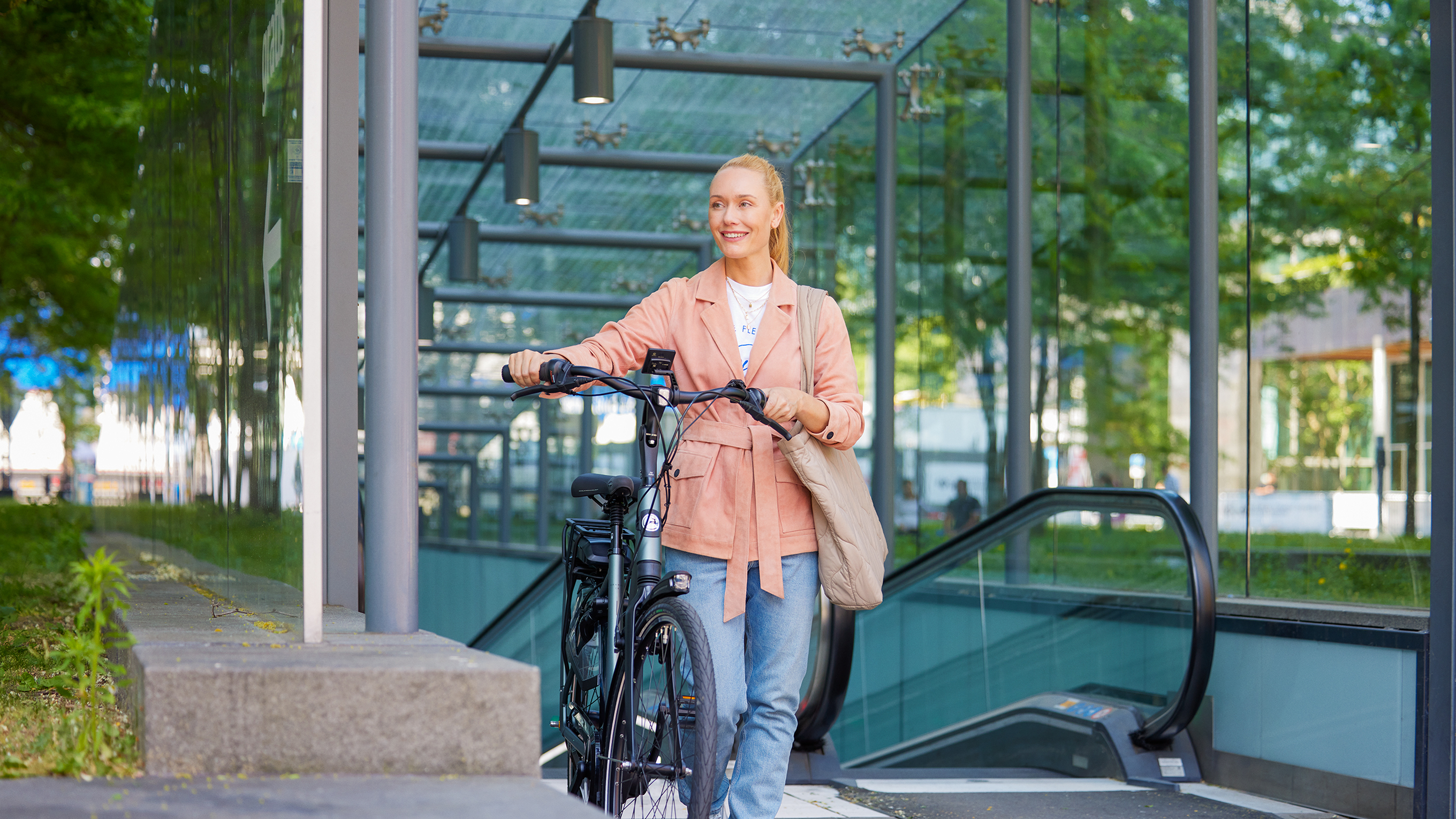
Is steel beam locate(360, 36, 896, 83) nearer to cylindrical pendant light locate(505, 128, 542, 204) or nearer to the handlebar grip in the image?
cylindrical pendant light locate(505, 128, 542, 204)

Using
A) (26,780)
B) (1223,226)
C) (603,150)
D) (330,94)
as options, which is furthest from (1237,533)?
(603,150)

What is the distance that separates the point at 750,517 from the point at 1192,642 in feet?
8.94

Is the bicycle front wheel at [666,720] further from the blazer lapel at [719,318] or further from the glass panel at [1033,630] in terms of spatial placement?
the glass panel at [1033,630]

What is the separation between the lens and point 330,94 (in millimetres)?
5246

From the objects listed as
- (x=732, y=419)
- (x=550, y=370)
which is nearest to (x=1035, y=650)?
(x=732, y=419)

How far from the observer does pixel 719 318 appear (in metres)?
3.74

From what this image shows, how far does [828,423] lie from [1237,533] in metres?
5.53

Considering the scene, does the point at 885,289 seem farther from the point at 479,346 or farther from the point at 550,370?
the point at 479,346

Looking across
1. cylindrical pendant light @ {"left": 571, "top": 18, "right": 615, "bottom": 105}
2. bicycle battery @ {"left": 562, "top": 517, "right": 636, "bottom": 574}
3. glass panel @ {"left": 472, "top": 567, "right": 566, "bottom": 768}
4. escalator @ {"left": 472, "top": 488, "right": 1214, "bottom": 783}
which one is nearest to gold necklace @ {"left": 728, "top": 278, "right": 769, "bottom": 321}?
bicycle battery @ {"left": 562, "top": 517, "right": 636, "bottom": 574}

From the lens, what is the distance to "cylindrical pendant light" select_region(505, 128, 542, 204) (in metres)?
12.6

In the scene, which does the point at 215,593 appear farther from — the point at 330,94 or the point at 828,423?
the point at 828,423

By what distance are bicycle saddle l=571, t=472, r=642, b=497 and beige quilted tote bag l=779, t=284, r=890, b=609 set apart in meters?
0.38

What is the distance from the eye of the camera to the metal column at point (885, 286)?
11.7 m

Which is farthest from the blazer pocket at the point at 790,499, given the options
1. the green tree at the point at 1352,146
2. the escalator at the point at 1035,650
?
the green tree at the point at 1352,146
